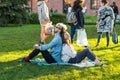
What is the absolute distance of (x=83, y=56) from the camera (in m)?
11.1

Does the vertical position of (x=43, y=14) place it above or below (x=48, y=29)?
above

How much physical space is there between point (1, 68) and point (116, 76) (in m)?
2.92

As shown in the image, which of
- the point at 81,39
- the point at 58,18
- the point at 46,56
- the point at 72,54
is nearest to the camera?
the point at 72,54

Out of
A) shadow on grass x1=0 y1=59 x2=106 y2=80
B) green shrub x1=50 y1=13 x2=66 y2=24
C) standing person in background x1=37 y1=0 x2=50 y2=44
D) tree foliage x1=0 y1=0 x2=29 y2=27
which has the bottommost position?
green shrub x1=50 y1=13 x2=66 y2=24

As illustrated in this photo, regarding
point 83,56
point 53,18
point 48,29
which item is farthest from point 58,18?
point 83,56

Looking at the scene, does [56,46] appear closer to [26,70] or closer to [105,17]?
[26,70]

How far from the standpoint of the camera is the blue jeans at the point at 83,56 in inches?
433

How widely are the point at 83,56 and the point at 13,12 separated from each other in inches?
787

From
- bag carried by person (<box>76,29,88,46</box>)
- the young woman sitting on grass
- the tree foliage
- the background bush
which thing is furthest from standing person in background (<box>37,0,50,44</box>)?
the background bush

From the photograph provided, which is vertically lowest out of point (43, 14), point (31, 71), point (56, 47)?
point (31, 71)

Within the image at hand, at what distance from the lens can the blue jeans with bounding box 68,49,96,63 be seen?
36.1ft

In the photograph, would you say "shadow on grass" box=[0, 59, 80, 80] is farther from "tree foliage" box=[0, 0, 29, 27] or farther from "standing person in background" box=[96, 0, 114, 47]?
"tree foliage" box=[0, 0, 29, 27]

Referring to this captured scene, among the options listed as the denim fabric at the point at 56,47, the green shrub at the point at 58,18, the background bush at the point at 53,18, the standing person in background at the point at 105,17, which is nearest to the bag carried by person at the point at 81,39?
the standing person in background at the point at 105,17

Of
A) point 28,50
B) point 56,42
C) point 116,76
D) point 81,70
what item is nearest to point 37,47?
point 56,42
